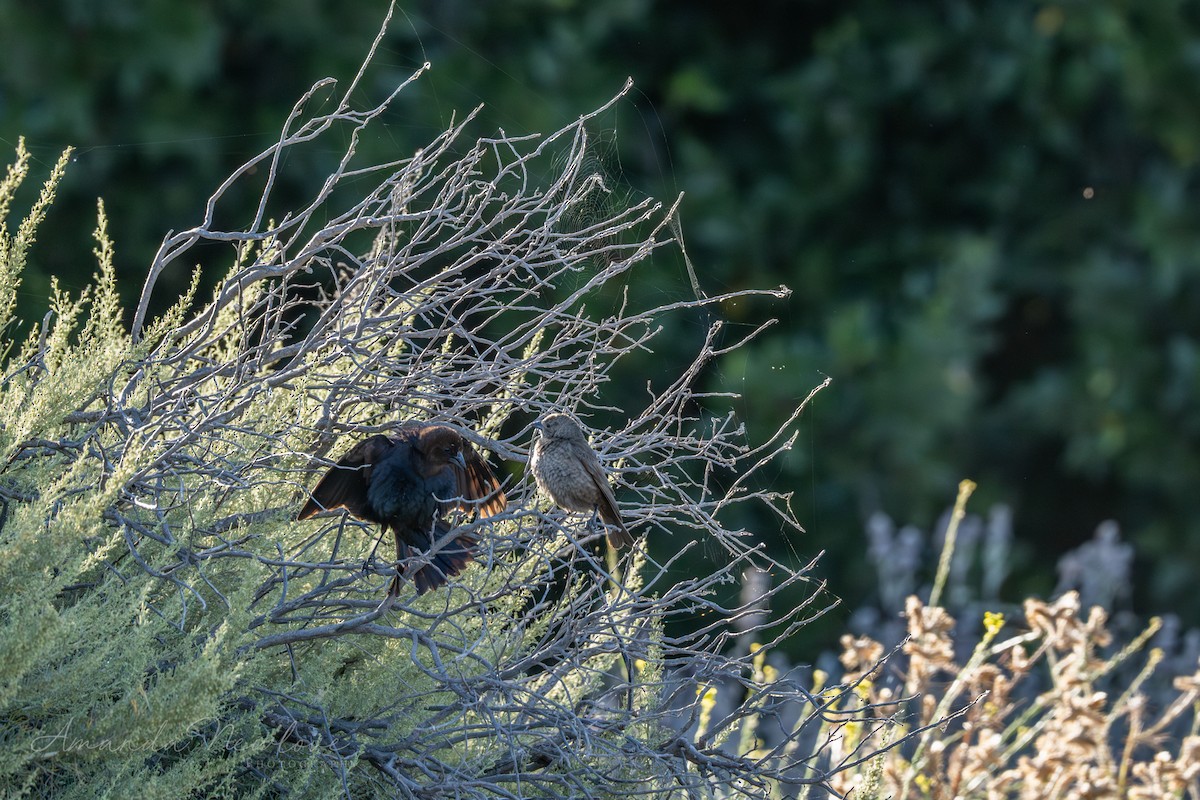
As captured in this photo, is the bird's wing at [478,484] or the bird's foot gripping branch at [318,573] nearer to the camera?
the bird's foot gripping branch at [318,573]

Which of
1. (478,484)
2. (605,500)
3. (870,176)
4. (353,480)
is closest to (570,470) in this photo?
(605,500)

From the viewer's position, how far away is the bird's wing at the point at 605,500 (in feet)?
7.18

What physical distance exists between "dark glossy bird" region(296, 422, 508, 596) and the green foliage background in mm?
2622

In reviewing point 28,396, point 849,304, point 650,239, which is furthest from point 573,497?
point 849,304

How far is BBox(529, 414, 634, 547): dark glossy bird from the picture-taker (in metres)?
2.18

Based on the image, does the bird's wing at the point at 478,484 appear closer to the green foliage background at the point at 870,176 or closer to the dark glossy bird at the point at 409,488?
the dark glossy bird at the point at 409,488

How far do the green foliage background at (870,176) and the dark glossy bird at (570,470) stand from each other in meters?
2.63

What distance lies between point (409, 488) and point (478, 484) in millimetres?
227

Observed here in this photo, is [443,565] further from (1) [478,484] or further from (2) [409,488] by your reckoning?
(1) [478,484]

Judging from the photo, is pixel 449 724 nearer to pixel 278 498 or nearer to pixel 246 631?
pixel 246 631

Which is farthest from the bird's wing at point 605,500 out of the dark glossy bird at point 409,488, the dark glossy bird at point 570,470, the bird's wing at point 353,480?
the bird's wing at point 353,480

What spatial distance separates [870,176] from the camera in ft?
21.1

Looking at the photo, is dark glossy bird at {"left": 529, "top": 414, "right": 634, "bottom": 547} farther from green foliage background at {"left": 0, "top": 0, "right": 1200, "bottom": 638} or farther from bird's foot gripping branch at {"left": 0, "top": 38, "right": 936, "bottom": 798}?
green foliage background at {"left": 0, "top": 0, "right": 1200, "bottom": 638}

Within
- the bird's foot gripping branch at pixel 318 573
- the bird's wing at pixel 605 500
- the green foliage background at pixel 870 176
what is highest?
the green foliage background at pixel 870 176
